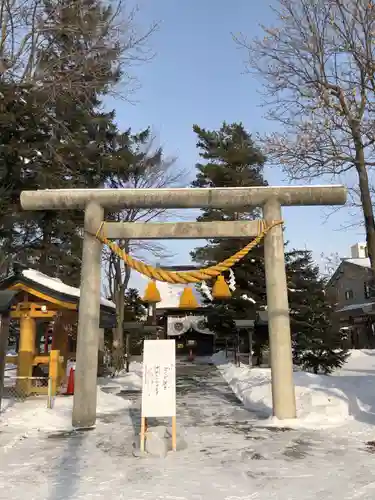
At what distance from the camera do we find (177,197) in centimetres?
930

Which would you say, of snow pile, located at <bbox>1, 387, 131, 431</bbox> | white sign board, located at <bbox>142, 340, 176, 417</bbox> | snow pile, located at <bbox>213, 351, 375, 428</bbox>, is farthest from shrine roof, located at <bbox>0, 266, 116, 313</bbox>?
white sign board, located at <bbox>142, 340, 176, 417</bbox>

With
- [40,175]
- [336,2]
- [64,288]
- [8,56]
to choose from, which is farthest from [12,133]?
[336,2]

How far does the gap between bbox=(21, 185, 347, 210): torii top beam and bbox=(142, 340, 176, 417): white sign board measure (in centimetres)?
347

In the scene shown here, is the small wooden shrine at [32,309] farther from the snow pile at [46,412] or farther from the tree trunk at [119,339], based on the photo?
the tree trunk at [119,339]

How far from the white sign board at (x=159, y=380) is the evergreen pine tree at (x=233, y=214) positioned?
19.5 meters

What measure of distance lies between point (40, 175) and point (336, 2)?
39.7 ft

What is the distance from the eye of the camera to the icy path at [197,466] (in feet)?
15.5

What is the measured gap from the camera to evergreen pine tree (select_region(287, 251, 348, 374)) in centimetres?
1852

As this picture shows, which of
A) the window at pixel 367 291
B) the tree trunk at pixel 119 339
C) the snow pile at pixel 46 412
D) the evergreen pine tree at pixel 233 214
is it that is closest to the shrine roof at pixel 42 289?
the snow pile at pixel 46 412

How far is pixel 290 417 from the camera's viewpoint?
844 cm

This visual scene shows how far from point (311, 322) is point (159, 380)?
17195 mm

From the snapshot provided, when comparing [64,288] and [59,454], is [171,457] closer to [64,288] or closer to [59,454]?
[59,454]

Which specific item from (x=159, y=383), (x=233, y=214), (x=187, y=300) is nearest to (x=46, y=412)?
(x=159, y=383)

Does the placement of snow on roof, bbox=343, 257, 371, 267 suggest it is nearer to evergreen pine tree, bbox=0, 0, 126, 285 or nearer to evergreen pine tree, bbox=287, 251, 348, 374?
evergreen pine tree, bbox=287, 251, 348, 374
